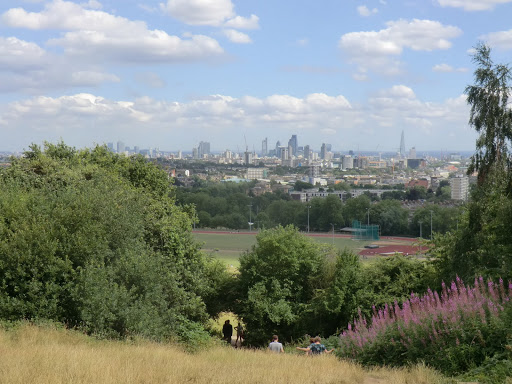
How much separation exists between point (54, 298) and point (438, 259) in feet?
40.2

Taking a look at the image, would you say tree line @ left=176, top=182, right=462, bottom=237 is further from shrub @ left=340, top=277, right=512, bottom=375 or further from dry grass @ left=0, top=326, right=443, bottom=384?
dry grass @ left=0, top=326, right=443, bottom=384

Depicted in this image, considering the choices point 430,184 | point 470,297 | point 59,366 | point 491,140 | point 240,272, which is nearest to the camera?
point 59,366

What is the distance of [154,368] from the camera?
789 centimetres

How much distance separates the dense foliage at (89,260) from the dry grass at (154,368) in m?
2.44

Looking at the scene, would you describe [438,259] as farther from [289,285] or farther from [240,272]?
[240,272]

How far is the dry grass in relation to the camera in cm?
712

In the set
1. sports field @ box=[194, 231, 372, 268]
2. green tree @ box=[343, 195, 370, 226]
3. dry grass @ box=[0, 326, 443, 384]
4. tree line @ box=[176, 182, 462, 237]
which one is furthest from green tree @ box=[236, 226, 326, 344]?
green tree @ box=[343, 195, 370, 226]

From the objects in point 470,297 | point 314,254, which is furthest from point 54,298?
point 314,254

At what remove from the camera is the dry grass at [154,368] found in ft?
23.4

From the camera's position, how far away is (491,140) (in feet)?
66.1

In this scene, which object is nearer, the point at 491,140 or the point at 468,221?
the point at 468,221

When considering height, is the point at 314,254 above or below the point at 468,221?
below

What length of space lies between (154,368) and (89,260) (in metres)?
6.05

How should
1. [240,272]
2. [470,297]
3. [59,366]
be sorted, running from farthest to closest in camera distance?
[240,272], [470,297], [59,366]
